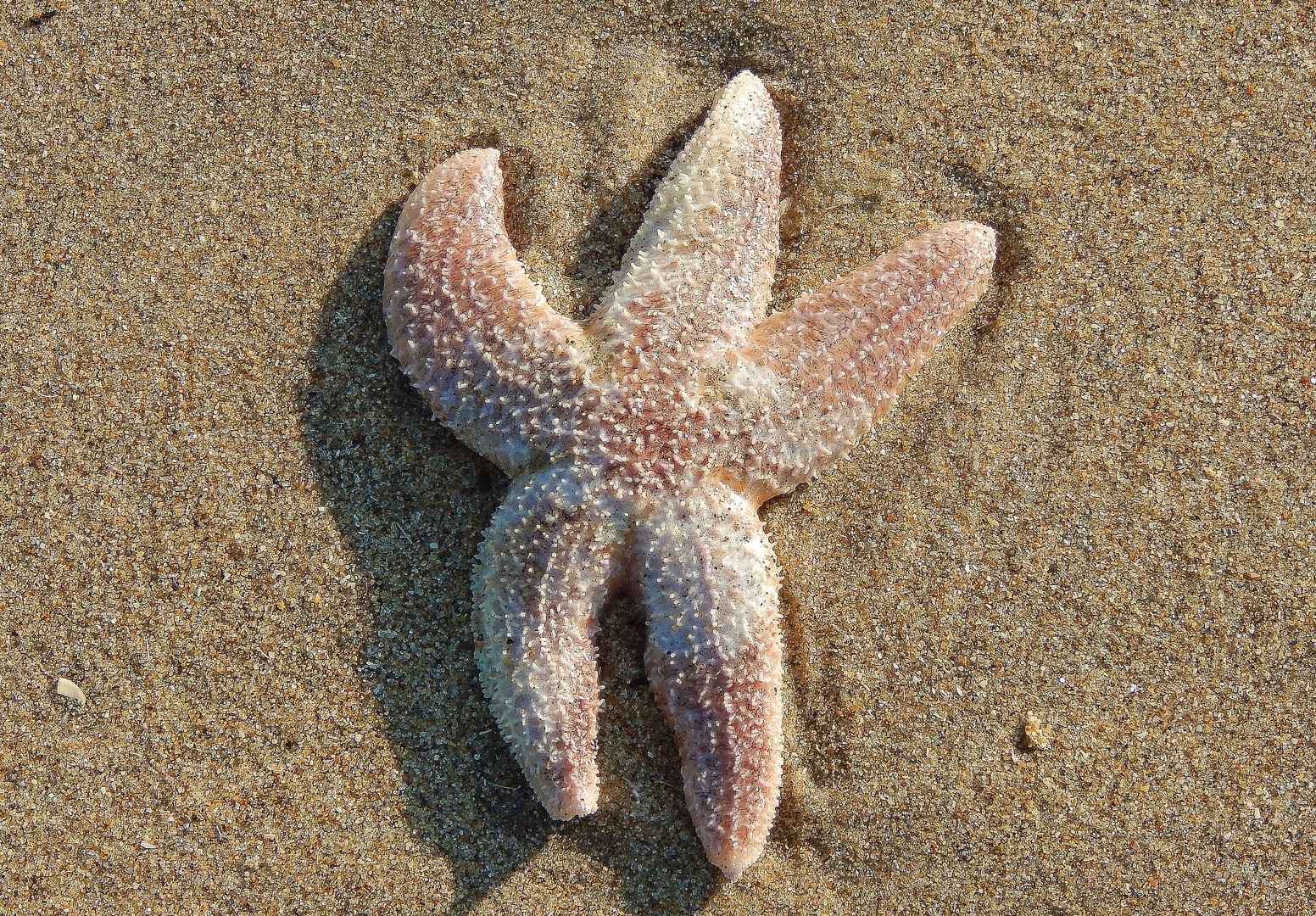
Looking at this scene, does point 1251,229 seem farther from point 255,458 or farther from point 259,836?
point 259,836

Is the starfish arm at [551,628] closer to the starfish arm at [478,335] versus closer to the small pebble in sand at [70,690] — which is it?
the starfish arm at [478,335]

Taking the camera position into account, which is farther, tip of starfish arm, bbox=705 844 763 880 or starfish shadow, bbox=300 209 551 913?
starfish shadow, bbox=300 209 551 913

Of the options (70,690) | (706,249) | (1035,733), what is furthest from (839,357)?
(70,690)

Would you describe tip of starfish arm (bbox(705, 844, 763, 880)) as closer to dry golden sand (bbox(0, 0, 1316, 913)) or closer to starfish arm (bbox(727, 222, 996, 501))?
dry golden sand (bbox(0, 0, 1316, 913))

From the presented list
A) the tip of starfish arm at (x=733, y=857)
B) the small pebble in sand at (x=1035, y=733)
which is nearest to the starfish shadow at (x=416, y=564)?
the tip of starfish arm at (x=733, y=857)

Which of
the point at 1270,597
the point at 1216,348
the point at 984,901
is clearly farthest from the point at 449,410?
the point at 1270,597

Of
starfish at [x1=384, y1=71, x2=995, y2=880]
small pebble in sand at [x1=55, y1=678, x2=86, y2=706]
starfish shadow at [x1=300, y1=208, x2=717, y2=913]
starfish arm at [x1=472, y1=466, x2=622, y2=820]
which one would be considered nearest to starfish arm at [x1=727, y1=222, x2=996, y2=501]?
starfish at [x1=384, y1=71, x2=995, y2=880]
